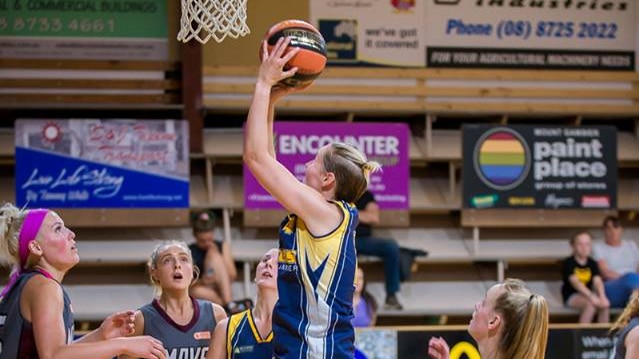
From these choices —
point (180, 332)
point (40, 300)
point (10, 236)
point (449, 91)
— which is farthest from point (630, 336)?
point (449, 91)

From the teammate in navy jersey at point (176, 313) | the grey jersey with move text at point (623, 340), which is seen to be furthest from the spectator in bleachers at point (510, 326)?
the teammate in navy jersey at point (176, 313)

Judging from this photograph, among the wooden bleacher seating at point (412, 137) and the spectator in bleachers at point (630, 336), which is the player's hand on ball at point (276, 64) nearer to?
the spectator in bleachers at point (630, 336)

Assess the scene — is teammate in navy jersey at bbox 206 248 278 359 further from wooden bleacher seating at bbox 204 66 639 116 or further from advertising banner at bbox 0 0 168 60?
advertising banner at bbox 0 0 168 60

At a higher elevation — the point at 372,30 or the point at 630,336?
the point at 372,30

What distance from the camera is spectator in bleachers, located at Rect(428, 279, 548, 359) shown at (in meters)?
3.22

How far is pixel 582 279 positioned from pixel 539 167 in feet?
3.75

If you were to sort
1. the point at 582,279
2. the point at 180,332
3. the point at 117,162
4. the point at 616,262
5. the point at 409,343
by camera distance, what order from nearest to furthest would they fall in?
the point at 180,332 → the point at 409,343 → the point at 117,162 → the point at 582,279 → the point at 616,262

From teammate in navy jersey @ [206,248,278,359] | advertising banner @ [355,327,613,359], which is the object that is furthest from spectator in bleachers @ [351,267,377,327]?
teammate in navy jersey @ [206,248,278,359]

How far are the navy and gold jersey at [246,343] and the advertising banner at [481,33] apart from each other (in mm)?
6715

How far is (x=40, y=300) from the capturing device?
3465mm

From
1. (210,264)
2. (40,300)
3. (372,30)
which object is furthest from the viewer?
(372,30)

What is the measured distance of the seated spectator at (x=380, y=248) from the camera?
913 cm

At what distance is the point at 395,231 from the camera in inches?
393

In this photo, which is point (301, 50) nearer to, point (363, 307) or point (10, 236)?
point (10, 236)
